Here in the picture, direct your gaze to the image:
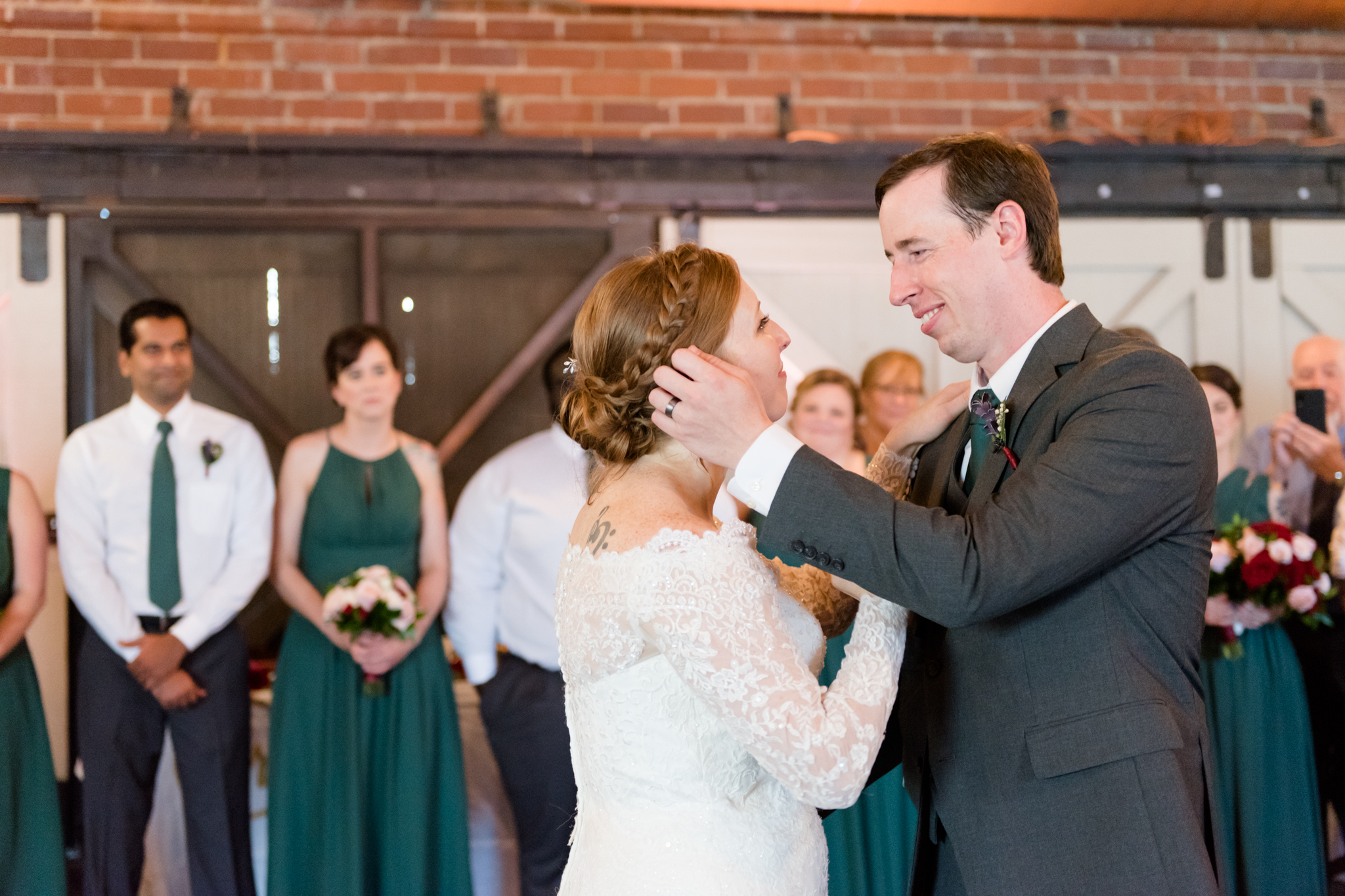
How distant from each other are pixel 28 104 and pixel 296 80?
109 centimetres

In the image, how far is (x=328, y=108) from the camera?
191 inches

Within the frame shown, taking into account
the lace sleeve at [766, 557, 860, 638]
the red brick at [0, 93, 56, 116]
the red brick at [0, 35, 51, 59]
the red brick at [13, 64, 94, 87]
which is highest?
the red brick at [0, 35, 51, 59]

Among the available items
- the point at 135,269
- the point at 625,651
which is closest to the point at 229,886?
the point at 135,269

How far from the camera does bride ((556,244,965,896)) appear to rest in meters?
1.58

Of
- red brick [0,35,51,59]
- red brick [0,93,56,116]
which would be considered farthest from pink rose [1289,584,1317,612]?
red brick [0,35,51,59]

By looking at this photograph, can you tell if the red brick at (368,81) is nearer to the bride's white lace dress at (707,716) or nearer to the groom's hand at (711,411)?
the bride's white lace dress at (707,716)

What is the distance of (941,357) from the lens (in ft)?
16.4

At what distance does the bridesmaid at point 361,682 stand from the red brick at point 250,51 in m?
1.45

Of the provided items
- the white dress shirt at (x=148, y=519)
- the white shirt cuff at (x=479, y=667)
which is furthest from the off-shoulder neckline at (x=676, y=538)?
the white dress shirt at (x=148, y=519)

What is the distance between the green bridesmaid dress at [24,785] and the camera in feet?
12.2

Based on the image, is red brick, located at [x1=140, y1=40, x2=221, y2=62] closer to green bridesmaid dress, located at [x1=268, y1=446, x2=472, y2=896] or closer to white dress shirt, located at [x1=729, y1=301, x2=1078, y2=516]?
green bridesmaid dress, located at [x1=268, y1=446, x2=472, y2=896]

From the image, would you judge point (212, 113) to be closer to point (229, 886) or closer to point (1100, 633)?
point (229, 886)

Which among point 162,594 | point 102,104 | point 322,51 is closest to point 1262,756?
point 162,594

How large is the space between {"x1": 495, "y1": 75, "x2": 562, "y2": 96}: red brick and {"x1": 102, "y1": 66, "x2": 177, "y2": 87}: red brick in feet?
4.55
